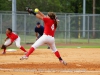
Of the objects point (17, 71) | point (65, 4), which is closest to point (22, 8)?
point (65, 4)

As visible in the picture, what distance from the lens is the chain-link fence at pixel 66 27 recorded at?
37.0 metres

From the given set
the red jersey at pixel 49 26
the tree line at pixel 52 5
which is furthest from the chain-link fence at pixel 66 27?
the red jersey at pixel 49 26

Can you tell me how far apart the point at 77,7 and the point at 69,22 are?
89.3 feet

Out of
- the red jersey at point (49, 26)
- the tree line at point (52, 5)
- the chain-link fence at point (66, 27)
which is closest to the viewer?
the red jersey at point (49, 26)

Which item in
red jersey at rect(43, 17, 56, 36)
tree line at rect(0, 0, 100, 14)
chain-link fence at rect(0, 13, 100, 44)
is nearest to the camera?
red jersey at rect(43, 17, 56, 36)

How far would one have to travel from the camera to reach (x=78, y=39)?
39.8m

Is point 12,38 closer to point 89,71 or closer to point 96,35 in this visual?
point 89,71

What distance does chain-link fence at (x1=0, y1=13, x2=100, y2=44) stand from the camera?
121ft

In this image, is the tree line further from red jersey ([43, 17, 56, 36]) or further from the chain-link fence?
red jersey ([43, 17, 56, 36])

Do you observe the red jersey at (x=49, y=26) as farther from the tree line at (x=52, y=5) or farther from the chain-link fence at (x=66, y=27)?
the tree line at (x=52, y=5)

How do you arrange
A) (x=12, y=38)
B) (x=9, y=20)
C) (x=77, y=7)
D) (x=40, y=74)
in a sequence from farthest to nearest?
(x=77, y=7), (x=9, y=20), (x=12, y=38), (x=40, y=74)

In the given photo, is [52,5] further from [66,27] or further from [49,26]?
[49,26]

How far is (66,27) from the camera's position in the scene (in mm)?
38375

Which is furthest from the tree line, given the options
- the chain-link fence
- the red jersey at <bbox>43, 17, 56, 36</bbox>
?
the red jersey at <bbox>43, 17, 56, 36</bbox>
